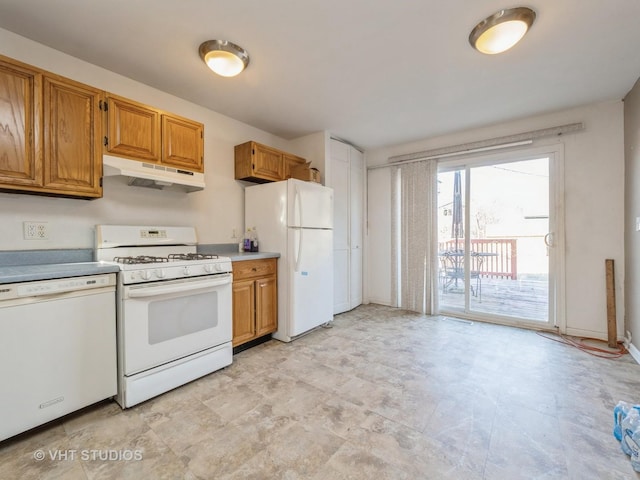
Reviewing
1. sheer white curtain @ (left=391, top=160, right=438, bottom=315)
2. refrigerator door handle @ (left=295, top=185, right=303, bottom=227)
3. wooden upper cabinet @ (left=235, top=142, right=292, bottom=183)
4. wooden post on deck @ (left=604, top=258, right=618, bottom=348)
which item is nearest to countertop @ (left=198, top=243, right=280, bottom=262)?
refrigerator door handle @ (left=295, top=185, right=303, bottom=227)

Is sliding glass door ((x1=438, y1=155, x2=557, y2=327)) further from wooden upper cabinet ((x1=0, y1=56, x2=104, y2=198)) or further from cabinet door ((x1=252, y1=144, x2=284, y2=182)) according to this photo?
wooden upper cabinet ((x1=0, y1=56, x2=104, y2=198))

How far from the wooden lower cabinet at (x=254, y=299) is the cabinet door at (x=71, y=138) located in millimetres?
1237

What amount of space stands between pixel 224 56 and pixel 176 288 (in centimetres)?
171

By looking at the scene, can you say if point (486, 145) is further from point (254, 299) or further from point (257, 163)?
point (254, 299)

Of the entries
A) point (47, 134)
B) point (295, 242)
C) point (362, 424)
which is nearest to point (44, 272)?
point (47, 134)

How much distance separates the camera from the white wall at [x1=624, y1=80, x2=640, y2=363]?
8.12 ft

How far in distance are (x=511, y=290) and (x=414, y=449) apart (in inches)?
114

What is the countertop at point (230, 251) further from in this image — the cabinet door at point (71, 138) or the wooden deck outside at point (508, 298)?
the wooden deck outside at point (508, 298)

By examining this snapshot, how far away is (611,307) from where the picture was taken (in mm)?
2781

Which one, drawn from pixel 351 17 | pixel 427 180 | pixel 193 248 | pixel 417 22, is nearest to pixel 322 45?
pixel 351 17

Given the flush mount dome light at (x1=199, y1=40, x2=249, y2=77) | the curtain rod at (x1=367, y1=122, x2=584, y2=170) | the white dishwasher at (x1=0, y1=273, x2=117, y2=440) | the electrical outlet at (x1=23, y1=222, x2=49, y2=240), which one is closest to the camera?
the white dishwasher at (x1=0, y1=273, x2=117, y2=440)

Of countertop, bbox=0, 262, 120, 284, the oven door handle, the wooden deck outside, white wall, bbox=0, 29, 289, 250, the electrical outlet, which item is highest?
white wall, bbox=0, 29, 289, 250

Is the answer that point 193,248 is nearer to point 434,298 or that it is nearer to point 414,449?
point 414,449

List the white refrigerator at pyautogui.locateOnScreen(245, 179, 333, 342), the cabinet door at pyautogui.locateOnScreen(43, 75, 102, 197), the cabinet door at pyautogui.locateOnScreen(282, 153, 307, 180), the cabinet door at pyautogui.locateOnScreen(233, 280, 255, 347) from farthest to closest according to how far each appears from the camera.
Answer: the cabinet door at pyautogui.locateOnScreen(282, 153, 307, 180)
the white refrigerator at pyautogui.locateOnScreen(245, 179, 333, 342)
the cabinet door at pyautogui.locateOnScreen(233, 280, 255, 347)
the cabinet door at pyautogui.locateOnScreen(43, 75, 102, 197)
